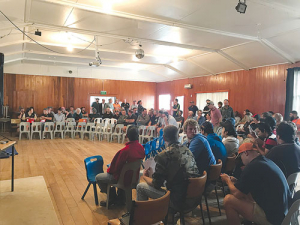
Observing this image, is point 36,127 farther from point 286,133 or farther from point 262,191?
point 262,191

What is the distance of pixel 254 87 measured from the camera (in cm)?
930

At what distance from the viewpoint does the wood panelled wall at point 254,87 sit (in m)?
8.32

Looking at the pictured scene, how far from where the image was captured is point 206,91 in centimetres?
1180

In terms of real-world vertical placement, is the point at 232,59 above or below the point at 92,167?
above

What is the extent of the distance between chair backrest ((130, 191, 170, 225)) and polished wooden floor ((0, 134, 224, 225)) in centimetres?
130

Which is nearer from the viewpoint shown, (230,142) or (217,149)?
(217,149)

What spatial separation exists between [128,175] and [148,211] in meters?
1.21

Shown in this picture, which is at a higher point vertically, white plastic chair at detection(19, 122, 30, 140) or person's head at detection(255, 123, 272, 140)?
person's head at detection(255, 123, 272, 140)

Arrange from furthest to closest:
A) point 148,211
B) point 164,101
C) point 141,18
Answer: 1. point 164,101
2. point 141,18
3. point 148,211

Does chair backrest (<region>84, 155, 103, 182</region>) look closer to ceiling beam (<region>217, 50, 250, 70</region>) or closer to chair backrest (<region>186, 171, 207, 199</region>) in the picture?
chair backrest (<region>186, 171, 207, 199</region>)

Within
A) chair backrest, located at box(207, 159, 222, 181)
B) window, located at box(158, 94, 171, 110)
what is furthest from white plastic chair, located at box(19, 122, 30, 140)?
window, located at box(158, 94, 171, 110)

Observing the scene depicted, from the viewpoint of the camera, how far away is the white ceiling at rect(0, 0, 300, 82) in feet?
16.0

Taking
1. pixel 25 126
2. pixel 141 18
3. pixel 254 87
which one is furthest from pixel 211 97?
pixel 25 126

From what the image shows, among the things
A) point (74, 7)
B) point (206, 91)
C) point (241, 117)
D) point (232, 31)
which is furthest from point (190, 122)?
point (206, 91)
